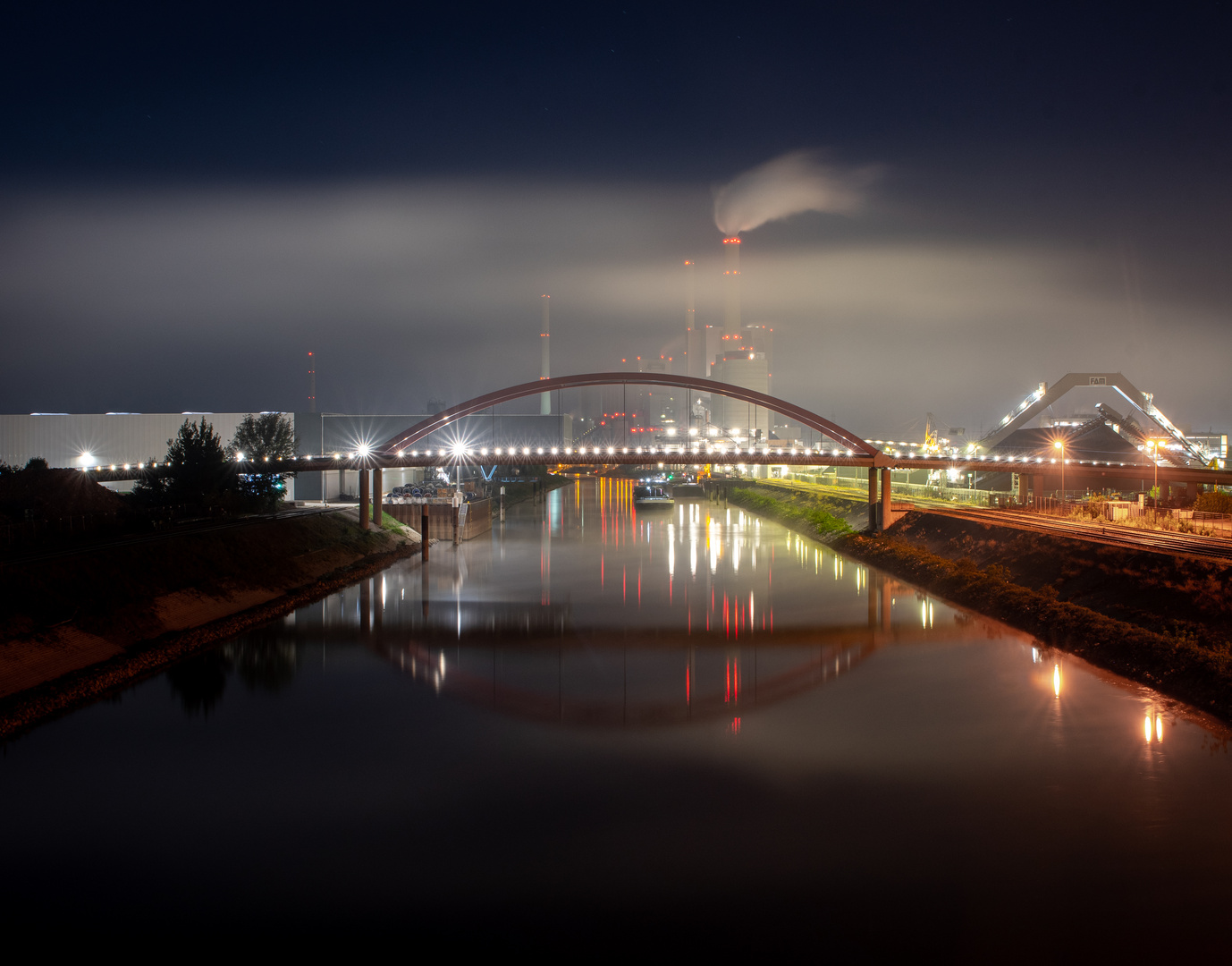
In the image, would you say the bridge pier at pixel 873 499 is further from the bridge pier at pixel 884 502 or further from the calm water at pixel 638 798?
the calm water at pixel 638 798

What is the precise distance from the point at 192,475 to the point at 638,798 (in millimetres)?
30461

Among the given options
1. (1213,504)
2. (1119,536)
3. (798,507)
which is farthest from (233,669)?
(798,507)

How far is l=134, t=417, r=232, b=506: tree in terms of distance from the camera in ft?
115

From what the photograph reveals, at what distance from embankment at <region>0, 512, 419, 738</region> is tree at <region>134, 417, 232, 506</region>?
4.62 metres

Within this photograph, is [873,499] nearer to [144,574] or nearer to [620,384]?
[620,384]

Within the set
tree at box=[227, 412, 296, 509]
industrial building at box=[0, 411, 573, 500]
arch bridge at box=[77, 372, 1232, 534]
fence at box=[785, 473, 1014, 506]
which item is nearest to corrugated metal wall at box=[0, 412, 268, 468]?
industrial building at box=[0, 411, 573, 500]

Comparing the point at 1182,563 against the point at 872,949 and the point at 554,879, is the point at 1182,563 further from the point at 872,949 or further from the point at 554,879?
the point at 554,879

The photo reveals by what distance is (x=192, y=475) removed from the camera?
36.0 metres

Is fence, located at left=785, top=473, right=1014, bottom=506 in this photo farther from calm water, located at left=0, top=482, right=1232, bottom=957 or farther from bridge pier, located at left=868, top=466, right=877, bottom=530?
calm water, located at left=0, top=482, right=1232, bottom=957

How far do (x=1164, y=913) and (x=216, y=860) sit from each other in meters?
10.6

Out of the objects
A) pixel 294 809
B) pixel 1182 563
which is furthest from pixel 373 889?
pixel 1182 563

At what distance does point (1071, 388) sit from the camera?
3511 inches

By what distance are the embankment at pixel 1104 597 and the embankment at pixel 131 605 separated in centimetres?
2081

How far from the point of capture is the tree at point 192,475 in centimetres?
3497
